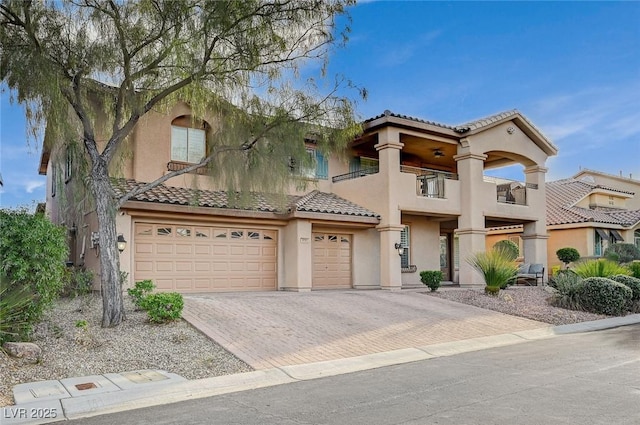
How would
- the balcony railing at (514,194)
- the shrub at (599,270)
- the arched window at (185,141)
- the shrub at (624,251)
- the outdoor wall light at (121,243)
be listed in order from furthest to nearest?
1. the shrub at (624,251)
2. the balcony railing at (514,194)
3. the shrub at (599,270)
4. the arched window at (185,141)
5. the outdoor wall light at (121,243)

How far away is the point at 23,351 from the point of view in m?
8.92

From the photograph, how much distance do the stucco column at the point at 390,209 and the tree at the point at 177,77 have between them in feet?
24.1

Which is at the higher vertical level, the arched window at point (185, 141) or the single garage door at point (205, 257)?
the arched window at point (185, 141)

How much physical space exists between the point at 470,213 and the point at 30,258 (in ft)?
55.1

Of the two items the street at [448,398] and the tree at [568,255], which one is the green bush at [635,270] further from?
the street at [448,398]

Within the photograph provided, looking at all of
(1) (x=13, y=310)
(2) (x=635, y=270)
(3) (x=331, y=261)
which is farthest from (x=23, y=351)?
(2) (x=635, y=270)

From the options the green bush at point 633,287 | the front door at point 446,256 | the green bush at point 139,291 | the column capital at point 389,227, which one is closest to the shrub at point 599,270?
the green bush at point 633,287

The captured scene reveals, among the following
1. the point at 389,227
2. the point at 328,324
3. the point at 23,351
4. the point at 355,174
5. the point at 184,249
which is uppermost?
the point at 355,174

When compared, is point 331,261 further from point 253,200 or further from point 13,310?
point 13,310

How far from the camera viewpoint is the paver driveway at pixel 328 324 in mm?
10672

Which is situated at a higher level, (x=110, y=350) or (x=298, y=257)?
(x=298, y=257)

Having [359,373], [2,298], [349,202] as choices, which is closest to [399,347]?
[359,373]

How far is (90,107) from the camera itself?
475 inches

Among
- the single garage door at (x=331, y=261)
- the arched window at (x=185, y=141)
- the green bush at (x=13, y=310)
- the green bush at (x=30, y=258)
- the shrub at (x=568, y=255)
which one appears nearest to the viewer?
the green bush at (x=13, y=310)
